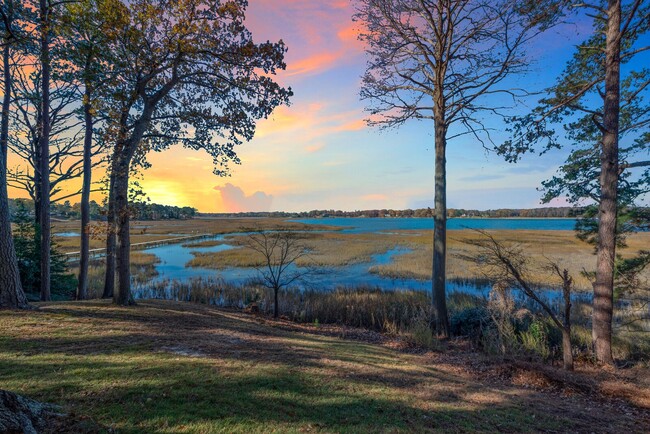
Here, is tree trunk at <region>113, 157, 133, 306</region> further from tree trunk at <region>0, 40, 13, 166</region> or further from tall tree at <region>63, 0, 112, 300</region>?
tree trunk at <region>0, 40, 13, 166</region>

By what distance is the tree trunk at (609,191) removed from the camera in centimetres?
903

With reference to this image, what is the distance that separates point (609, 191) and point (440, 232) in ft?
16.1

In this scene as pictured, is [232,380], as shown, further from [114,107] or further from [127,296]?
[114,107]

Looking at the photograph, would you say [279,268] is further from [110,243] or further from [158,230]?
[158,230]

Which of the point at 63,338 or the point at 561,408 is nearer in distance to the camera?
the point at 561,408

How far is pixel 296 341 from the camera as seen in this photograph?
8742 mm

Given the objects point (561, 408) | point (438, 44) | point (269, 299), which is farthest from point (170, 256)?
point (561, 408)

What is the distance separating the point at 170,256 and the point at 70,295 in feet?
67.4

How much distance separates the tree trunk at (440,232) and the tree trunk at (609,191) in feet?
14.4

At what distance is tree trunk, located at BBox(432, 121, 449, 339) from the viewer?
11734 millimetres

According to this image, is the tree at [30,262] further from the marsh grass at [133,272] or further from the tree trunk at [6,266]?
the tree trunk at [6,266]

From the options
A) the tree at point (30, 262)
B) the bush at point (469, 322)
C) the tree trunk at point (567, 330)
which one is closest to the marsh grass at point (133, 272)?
the tree at point (30, 262)

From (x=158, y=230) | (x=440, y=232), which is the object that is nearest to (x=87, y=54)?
(x=440, y=232)

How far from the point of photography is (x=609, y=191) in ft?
29.8
